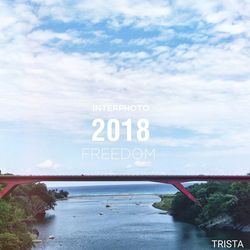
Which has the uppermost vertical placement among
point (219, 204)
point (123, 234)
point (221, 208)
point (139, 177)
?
point (139, 177)

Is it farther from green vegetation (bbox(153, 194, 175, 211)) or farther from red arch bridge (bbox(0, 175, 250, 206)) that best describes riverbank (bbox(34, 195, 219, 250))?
red arch bridge (bbox(0, 175, 250, 206))

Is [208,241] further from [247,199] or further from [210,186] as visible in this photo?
[210,186]

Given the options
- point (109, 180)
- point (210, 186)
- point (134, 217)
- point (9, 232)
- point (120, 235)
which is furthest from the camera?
point (134, 217)

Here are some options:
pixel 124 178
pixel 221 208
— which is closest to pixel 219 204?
pixel 221 208

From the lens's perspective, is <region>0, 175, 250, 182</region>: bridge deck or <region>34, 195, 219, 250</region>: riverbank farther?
<region>34, 195, 219, 250</region>: riverbank

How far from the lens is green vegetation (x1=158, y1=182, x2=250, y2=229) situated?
159 feet

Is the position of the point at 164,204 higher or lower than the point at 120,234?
higher

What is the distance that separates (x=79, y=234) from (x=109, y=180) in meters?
21.6

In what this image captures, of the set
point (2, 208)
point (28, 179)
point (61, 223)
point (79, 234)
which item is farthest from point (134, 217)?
point (28, 179)

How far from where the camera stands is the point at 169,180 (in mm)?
27625

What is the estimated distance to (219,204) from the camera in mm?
51125

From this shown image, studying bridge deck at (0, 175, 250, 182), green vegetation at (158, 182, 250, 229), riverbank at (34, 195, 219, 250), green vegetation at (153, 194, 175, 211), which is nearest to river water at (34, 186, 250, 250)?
riverbank at (34, 195, 219, 250)

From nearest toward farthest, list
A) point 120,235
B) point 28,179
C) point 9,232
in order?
point 28,179 → point 9,232 → point 120,235

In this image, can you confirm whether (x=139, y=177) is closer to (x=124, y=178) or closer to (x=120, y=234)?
(x=124, y=178)
